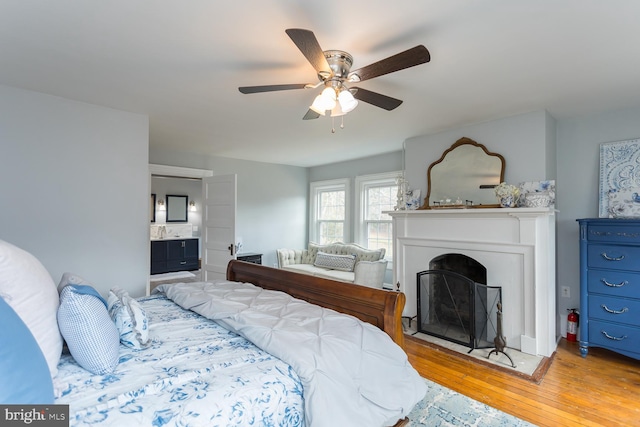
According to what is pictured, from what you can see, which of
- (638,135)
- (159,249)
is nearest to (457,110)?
(638,135)

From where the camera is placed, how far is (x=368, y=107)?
3.03 meters

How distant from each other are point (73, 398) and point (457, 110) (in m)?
3.43

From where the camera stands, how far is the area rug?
6.73 feet

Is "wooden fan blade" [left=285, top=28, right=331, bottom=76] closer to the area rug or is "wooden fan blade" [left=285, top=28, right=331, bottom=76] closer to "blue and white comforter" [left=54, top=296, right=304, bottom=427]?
"blue and white comforter" [left=54, top=296, right=304, bottom=427]

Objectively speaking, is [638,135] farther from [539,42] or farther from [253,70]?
[253,70]

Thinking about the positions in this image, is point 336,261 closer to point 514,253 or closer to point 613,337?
point 514,253

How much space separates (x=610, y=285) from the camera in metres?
2.86

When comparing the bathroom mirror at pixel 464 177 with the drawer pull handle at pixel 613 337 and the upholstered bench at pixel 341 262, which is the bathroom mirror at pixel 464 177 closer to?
the upholstered bench at pixel 341 262

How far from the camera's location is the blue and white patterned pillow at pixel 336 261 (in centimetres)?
501

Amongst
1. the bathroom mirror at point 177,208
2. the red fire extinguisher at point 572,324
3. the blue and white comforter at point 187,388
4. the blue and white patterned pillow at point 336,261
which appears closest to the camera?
the blue and white comforter at point 187,388

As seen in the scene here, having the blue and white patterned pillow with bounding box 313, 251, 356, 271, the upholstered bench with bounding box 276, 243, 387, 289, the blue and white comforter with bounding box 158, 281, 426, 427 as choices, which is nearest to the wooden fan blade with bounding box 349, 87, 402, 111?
the blue and white comforter with bounding box 158, 281, 426, 427

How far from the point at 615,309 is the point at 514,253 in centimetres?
92

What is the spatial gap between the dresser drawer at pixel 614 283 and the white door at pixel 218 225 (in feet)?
12.9

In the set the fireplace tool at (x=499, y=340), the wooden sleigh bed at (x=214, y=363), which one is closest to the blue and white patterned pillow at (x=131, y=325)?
the wooden sleigh bed at (x=214, y=363)
